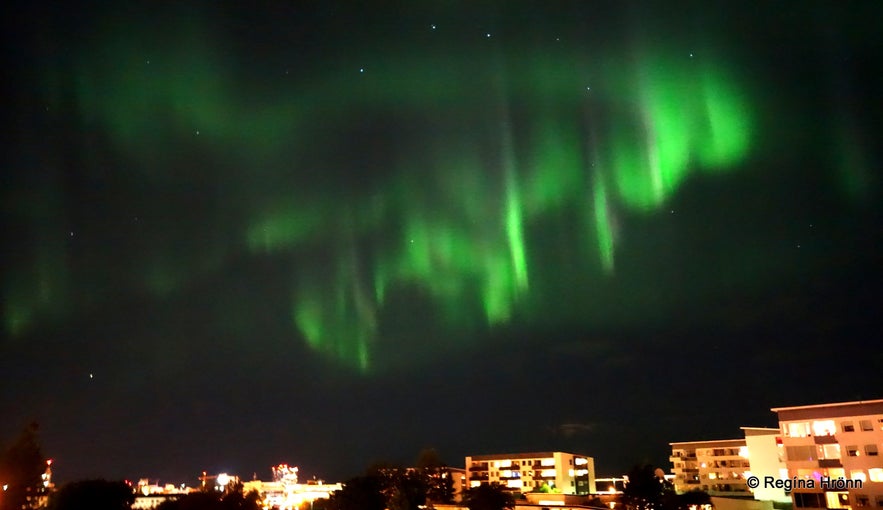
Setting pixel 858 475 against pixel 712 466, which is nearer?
pixel 858 475

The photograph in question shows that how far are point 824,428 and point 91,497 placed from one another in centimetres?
6675

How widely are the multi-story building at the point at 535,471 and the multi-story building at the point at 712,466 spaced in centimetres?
2322

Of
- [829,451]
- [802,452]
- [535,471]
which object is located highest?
[829,451]

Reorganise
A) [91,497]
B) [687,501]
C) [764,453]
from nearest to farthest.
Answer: [91,497], [687,501], [764,453]

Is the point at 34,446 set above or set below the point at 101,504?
above

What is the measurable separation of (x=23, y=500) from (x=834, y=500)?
76.9 metres

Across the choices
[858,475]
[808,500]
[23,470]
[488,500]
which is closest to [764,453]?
[808,500]

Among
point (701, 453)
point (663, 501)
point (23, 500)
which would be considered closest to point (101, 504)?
point (23, 500)

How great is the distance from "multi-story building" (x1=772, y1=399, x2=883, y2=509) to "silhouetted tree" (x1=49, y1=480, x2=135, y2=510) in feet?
207

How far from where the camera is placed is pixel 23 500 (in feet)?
201

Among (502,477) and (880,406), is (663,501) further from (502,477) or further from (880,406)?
(502,477)

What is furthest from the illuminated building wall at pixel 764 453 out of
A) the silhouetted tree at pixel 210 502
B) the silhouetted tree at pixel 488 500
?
the silhouetted tree at pixel 210 502

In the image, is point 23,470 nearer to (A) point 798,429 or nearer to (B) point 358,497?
(B) point 358,497

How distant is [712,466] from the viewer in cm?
10731
